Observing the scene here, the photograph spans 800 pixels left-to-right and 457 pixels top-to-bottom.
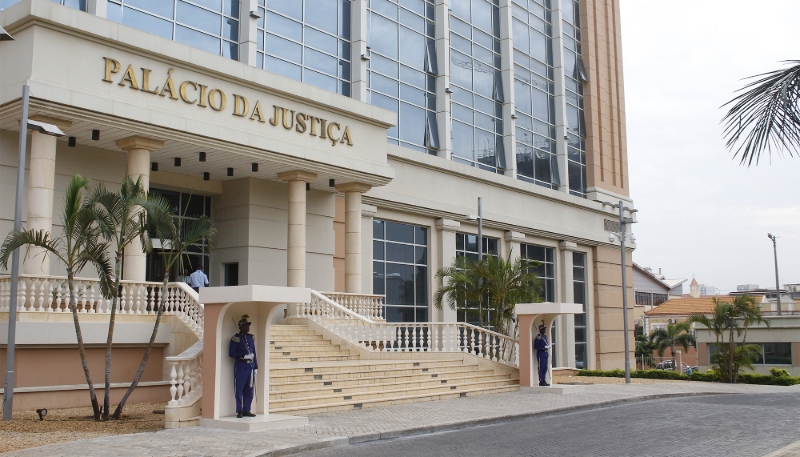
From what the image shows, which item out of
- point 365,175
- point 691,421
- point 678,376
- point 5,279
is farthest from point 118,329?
point 678,376

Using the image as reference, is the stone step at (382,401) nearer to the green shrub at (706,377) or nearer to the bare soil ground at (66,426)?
the bare soil ground at (66,426)

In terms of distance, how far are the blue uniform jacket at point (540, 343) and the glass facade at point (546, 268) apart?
1573 centimetres

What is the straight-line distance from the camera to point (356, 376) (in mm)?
18719

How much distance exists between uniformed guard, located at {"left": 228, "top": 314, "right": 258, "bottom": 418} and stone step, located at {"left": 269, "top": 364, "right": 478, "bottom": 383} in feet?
9.75

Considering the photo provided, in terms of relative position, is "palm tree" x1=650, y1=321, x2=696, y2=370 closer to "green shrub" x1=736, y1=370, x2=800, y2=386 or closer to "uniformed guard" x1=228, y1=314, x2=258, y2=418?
"green shrub" x1=736, y1=370, x2=800, y2=386

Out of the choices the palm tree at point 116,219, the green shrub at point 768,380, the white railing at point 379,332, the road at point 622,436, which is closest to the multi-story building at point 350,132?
the white railing at point 379,332

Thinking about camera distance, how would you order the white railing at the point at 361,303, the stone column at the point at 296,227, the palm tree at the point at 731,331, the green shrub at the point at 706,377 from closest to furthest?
the stone column at the point at 296,227
the white railing at the point at 361,303
the palm tree at the point at 731,331
the green shrub at the point at 706,377

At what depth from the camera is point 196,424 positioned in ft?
45.9

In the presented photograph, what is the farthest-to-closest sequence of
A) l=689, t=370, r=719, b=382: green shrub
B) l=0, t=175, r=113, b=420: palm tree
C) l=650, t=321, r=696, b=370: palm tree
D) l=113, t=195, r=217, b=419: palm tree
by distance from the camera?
l=650, t=321, r=696, b=370: palm tree → l=689, t=370, r=719, b=382: green shrub → l=113, t=195, r=217, b=419: palm tree → l=0, t=175, r=113, b=420: palm tree

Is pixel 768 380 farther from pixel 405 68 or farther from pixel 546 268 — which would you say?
pixel 405 68

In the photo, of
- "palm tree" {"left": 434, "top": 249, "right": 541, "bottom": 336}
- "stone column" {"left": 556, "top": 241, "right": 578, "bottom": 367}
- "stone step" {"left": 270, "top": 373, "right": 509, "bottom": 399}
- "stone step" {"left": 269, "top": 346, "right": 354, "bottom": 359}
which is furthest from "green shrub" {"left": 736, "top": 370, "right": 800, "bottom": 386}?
"stone step" {"left": 269, "top": 346, "right": 354, "bottom": 359}

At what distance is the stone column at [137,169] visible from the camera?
19.2 meters

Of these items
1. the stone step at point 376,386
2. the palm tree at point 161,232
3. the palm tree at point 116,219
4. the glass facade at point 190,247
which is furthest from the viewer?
the glass facade at point 190,247

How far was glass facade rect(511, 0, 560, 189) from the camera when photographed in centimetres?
3825
